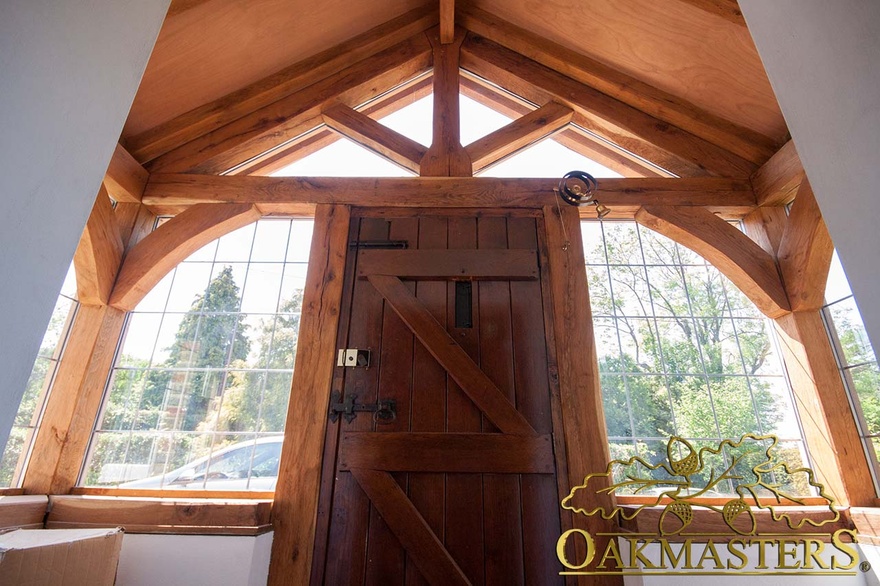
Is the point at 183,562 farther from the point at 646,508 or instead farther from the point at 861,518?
the point at 861,518

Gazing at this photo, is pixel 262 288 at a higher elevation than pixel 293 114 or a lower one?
lower

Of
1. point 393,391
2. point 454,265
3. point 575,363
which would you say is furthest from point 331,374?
point 575,363

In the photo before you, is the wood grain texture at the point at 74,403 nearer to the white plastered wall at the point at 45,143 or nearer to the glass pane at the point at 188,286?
the glass pane at the point at 188,286

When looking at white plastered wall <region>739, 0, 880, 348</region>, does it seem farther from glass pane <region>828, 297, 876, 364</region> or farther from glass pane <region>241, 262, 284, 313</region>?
glass pane <region>241, 262, 284, 313</region>

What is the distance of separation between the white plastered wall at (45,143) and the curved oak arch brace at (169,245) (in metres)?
1.62

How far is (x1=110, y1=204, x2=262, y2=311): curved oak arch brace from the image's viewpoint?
2359 millimetres

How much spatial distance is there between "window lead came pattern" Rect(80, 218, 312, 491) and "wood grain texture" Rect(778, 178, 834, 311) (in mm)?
2618

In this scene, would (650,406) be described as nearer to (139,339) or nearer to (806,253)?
(806,253)

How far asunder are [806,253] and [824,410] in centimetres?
76

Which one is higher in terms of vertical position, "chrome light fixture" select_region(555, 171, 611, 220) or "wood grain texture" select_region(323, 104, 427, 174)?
"wood grain texture" select_region(323, 104, 427, 174)

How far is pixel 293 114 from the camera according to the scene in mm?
2789

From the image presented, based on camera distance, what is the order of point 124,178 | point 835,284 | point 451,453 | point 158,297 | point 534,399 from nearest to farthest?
point 451,453 < point 534,399 < point 835,284 < point 124,178 < point 158,297

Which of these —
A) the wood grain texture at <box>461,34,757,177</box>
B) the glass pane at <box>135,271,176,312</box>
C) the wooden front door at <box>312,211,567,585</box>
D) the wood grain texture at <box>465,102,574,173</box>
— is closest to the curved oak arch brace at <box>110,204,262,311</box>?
the glass pane at <box>135,271,176,312</box>

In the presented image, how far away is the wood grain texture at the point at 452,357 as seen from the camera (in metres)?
2.00
